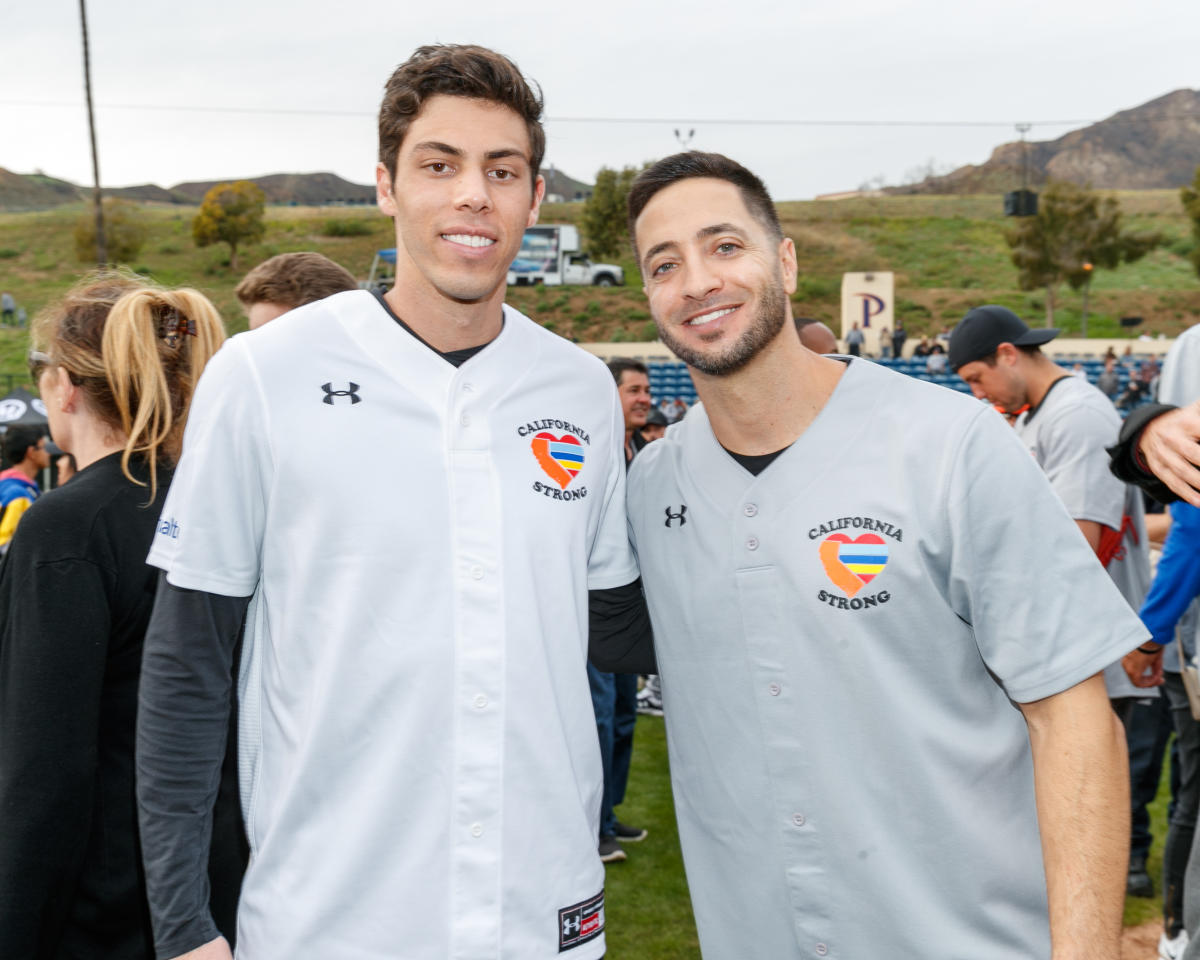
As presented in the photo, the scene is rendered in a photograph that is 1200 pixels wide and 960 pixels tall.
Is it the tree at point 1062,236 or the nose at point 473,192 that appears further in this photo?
the tree at point 1062,236

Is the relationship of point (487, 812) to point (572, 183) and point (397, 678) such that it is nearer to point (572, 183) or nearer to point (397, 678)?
point (397, 678)

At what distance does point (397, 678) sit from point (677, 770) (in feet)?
2.36

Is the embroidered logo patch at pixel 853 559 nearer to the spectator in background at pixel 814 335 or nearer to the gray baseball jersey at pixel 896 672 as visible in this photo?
the gray baseball jersey at pixel 896 672

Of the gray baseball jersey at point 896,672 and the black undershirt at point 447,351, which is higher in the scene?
the black undershirt at point 447,351

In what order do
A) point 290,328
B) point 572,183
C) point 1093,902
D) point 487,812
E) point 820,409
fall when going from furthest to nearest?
1. point 572,183
2. point 820,409
3. point 290,328
4. point 487,812
5. point 1093,902

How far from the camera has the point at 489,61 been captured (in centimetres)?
210

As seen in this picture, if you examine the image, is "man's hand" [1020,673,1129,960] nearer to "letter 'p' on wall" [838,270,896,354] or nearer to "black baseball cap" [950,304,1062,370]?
"black baseball cap" [950,304,1062,370]

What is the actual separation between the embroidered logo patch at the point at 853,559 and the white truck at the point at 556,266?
49395mm

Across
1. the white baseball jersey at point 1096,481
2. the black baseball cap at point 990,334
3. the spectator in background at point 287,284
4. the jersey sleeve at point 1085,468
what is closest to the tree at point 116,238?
the spectator in background at point 287,284

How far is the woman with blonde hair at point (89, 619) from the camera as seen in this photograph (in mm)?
2014

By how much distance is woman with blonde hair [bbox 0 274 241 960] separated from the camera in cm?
201

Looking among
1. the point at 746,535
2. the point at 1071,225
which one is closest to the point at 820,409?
the point at 746,535

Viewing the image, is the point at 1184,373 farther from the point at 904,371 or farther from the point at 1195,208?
the point at 1195,208

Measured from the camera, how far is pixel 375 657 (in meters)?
1.83
